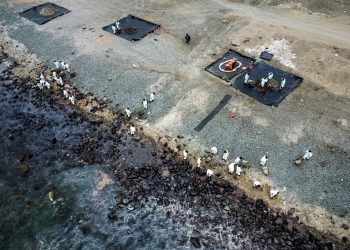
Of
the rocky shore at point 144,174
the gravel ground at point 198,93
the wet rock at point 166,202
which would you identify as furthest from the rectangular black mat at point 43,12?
the wet rock at point 166,202

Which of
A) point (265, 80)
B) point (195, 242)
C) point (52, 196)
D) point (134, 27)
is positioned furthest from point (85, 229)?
point (134, 27)

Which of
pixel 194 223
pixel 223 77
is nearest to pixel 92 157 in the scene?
pixel 194 223

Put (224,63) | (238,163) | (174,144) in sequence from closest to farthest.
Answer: (238,163)
(174,144)
(224,63)

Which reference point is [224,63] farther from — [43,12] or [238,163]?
[43,12]

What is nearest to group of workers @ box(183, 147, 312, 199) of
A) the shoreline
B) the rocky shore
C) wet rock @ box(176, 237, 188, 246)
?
the shoreline

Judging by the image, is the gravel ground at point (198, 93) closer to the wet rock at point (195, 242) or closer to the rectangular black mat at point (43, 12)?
the rectangular black mat at point (43, 12)

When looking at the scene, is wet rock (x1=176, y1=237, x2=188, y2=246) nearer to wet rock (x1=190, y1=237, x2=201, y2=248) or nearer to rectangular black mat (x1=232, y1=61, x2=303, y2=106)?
wet rock (x1=190, y1=237, x2=201, y2=248)
